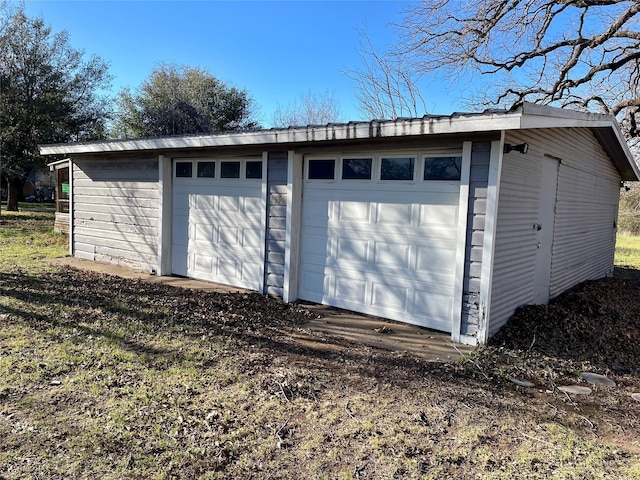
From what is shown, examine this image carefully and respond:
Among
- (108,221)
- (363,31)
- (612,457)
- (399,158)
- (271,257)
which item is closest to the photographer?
(612,457)

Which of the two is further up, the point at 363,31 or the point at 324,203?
the point at 363,31

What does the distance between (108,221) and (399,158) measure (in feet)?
21.3

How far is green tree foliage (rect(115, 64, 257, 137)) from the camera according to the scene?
1997 centimetres

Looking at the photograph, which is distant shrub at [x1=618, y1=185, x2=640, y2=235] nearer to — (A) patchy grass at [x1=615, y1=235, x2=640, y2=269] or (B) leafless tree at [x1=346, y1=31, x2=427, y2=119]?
(A) patchy grass at [x1=615, y1=235, x2=640, y2=269]

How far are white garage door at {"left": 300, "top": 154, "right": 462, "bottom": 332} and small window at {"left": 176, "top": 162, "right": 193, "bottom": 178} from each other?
8.48 ft

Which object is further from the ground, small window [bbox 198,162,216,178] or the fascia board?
the fascia board

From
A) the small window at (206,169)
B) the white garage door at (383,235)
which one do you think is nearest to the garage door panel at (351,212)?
the white garage door at (383,235)

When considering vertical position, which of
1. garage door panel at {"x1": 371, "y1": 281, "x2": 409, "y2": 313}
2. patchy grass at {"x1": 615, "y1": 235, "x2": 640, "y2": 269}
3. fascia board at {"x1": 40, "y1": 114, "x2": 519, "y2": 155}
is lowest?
patchy grass at {"x1": 615, "y1": 235, "x2": 640, "y2": 269}

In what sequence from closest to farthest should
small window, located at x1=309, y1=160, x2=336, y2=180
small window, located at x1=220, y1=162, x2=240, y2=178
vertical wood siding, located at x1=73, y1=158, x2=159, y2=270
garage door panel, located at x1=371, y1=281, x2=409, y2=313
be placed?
1. garage door panel, located at x1=371, y1=281, x2=409, y2=313
2. small window, located at x1=309, y1=160, x2=336, y2=180
3. small window, located at x1=220, y1=162, x2=240, y2=178
4. vertical wood siding, located at x1=73, y1=158, x2=159, y2=270

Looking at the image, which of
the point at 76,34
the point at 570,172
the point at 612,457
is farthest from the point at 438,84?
the point at 76,34

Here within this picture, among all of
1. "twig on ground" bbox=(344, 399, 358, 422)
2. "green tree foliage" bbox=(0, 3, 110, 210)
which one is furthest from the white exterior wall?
"green tree foliage" bbox=(0, 3, 110, 210)

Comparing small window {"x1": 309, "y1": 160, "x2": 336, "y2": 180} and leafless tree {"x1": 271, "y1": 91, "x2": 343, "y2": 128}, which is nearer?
small window {"x1": 309, "y1": 160, "x2": 336, "y2": 180}

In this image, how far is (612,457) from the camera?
8.85 ft

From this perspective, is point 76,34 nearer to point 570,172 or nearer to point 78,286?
point 78,286
